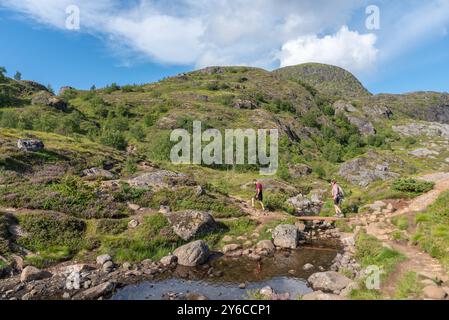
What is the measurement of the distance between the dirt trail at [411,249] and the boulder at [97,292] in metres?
12.9

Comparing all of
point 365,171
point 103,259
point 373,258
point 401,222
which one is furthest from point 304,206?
point 365,171

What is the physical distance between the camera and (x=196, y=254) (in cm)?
2103

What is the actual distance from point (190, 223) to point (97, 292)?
32.5 ft

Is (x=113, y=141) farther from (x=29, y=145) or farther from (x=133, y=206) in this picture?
(x=133, y=206)

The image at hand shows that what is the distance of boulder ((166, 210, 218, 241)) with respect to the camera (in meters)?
24.5

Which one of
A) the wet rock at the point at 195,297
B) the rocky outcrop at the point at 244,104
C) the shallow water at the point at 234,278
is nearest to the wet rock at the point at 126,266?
the shallow water at the point at 234,278

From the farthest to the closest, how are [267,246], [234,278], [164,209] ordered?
[164,209], [267,246], [234,278]

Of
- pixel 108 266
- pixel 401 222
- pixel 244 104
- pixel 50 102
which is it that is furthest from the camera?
pixel 244 104

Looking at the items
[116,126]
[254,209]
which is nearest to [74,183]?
[254,209]

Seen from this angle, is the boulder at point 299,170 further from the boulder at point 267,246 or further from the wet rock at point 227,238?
the boulder at point 267,246

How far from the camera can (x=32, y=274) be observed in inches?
698
